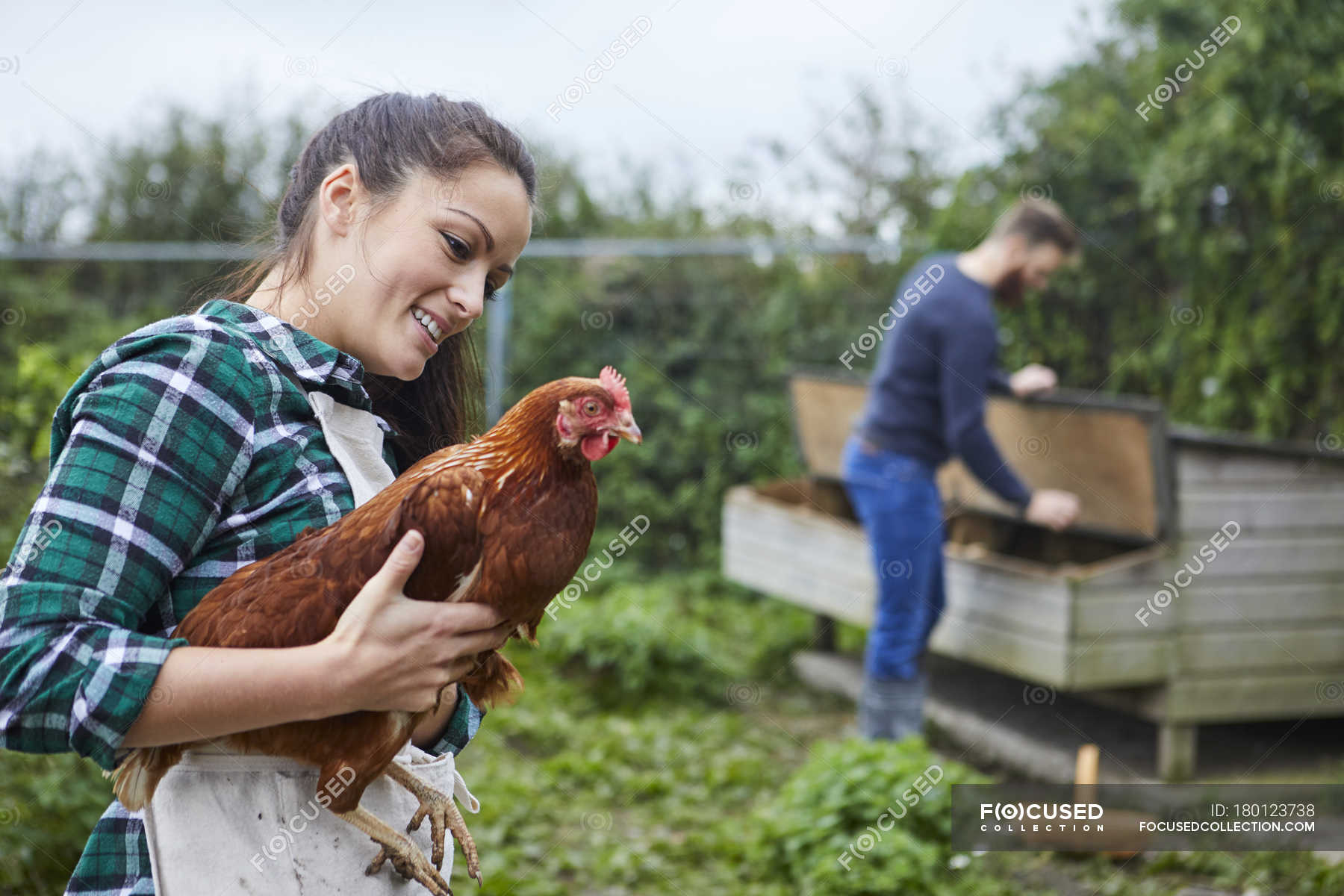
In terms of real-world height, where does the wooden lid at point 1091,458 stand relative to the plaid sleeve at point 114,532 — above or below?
above

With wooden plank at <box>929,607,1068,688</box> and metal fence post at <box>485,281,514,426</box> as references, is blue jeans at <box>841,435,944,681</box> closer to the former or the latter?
wooden plank at <box>929,607,1068,688</box>

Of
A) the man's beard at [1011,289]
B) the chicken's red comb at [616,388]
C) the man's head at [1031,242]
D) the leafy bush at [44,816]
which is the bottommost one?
the leafy bush at [44,816]

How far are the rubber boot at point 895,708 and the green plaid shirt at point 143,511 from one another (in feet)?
11.5

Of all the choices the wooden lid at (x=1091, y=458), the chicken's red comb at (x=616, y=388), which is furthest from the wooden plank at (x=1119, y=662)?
the chicken's red comb at (x=616, y=388)

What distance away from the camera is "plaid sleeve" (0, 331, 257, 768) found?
38.2 inches

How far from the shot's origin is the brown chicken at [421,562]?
3.61ft

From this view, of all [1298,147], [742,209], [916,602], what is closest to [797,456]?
[742,209]

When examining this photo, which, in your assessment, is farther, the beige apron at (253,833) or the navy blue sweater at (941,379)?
the navy blue sweater at (941,379)

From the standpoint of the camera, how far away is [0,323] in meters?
8.08

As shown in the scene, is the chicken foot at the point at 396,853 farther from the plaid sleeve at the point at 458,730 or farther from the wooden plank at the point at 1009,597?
the wooden plank at the point at 1009,597

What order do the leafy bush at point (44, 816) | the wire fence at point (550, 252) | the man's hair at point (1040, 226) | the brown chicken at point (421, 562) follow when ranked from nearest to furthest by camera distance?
1. the brown chicken at point (421, 562)
2. the leafy bush at point (44, 816)
3. the man's hair at point (1040, 226)
4. the wire fence at point (550, 252)

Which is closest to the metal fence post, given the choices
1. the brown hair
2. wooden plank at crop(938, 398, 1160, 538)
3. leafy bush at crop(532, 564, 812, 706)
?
leafy bush at crop(532, 564, 812, 706)

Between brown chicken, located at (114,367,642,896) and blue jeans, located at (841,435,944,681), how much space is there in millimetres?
3286

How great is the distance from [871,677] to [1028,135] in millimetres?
3552
